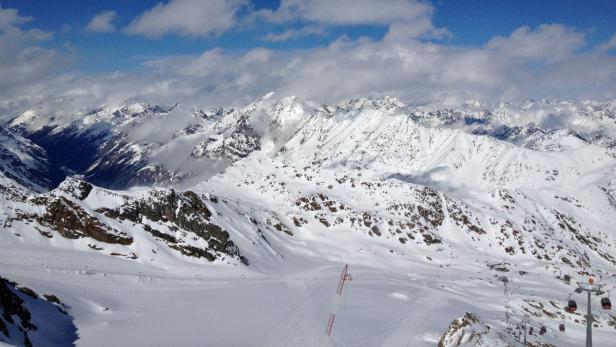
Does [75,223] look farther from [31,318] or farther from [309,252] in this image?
[309,252]

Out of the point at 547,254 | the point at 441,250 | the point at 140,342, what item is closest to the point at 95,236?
the point at 140,342

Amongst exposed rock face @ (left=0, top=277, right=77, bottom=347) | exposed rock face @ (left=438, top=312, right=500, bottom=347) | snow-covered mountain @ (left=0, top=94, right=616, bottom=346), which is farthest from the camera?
snow-covered mountain @ (left=0, top=94, right=616, bottom=346)

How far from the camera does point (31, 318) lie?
115ft

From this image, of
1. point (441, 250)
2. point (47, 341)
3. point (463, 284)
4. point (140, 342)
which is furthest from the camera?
point (441, 250)

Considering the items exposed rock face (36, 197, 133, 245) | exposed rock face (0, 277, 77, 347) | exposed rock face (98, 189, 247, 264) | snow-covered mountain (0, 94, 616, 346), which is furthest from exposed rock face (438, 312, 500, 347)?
exposed rock face (36, 197, 133, 245)

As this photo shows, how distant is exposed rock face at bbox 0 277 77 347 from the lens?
2884 cm

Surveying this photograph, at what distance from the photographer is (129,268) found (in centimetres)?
6431

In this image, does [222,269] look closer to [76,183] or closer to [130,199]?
[130,199]

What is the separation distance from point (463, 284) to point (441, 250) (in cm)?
3379

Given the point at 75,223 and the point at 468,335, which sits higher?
the point at 75,223

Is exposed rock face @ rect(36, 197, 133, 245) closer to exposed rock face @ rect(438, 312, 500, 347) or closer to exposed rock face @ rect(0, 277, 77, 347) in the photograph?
exposed rock face @ rect(0, 277, 77, 347)

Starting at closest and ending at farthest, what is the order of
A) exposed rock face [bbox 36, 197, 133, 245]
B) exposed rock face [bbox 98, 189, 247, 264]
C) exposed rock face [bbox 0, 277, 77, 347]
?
exposed rock face [bbox 0, 277, 77, 347], exposed rock face [bbox 36, 197, 133, 245], exposed rock face [bbox 98, 189, 247, 264]

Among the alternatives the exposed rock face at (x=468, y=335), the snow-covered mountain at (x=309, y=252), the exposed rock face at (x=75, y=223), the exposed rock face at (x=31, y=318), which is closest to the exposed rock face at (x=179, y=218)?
the snow-covered mountain at (x=309, y=252)

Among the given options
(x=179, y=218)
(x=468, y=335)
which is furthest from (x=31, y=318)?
(x=179, y=218)
